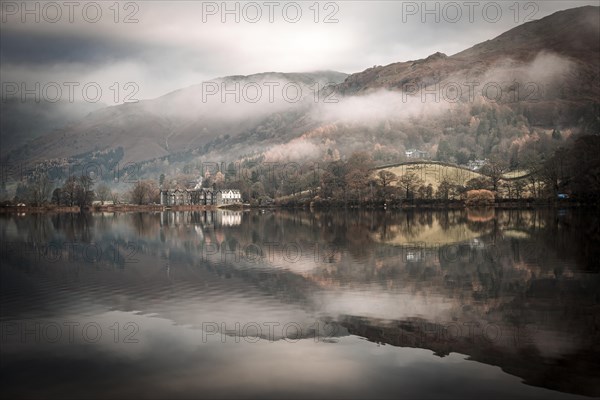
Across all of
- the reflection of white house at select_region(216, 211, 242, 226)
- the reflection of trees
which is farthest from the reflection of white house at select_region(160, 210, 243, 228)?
the reflection of trees

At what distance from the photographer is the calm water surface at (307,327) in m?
15.5

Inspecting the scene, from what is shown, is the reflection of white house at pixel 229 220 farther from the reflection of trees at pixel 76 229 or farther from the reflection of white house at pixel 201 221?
the reflection of trees at pixel 76 229

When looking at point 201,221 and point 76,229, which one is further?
point 201,221

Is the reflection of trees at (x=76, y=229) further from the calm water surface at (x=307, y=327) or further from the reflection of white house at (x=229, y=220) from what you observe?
the calm water surface at (x=307, y=327)

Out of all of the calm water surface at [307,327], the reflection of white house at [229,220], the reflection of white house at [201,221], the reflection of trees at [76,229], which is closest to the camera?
the calm water surface at [307,327]

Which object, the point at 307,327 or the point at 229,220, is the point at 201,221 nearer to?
the point at 229,220

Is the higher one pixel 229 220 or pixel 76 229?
pixel 76 229

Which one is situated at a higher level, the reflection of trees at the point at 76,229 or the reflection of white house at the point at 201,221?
the reflection of trees at the point at 76,229

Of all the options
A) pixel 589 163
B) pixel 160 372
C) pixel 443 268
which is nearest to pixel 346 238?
pixel 443 268

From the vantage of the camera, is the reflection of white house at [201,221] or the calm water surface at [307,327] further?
the reflection of white house at [201,221]

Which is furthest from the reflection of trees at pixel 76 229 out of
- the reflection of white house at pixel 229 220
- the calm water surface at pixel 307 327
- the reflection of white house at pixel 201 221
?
the calm water surface at pixel 307 327

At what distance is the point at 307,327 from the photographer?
21.7 meters

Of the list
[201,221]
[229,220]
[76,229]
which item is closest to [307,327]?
[76,229]

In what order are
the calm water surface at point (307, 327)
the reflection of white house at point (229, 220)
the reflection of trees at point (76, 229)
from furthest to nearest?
the reflection of white house at point (229, 220)
the reflection of trees at point (76, 229)
the calm water surface at point (307, 327)
